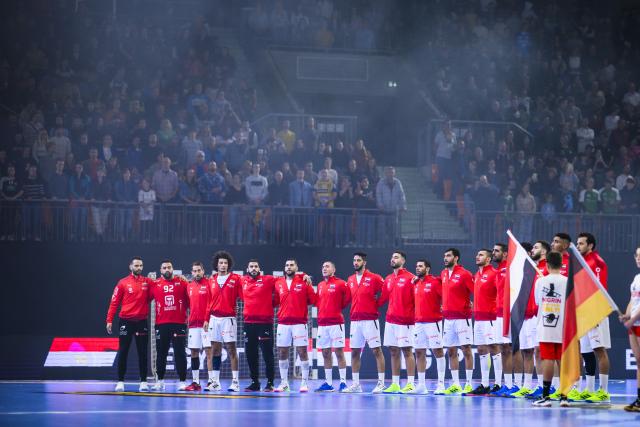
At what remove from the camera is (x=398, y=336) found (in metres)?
21.2

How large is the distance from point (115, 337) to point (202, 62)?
9.27 m

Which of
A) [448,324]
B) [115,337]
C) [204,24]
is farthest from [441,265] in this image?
[204,24]

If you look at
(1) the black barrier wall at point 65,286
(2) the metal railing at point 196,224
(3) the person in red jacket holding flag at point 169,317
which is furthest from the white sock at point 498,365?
(2) the metal railing at point 196,224

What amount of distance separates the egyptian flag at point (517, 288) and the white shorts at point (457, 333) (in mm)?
1836

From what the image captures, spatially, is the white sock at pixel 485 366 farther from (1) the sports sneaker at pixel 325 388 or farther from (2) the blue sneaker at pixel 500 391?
(1) the sports sneaker at pixel 325 388

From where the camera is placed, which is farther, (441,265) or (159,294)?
(441,265)

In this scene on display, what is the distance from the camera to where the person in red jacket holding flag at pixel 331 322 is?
2134 centimetres

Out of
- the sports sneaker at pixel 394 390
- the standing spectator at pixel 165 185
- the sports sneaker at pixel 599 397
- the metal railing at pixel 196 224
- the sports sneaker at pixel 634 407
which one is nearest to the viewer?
the sports sneaker at pixel 634 407

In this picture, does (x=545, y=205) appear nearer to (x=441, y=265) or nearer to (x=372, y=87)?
(x=441, y=265)

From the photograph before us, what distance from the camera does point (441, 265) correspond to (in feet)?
86.5

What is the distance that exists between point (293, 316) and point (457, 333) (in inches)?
123

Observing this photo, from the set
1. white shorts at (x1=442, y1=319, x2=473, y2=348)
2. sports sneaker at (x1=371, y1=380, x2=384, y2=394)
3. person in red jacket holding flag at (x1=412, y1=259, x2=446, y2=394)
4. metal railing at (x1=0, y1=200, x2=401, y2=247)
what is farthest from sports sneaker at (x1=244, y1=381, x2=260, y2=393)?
metal railing at (x1=0, y1=200, x2=401, y2=247)

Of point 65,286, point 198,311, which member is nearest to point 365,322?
point 198,311

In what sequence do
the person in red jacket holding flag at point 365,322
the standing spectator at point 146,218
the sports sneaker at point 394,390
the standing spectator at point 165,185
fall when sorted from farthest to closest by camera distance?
the standing spectator at point 165,185 → the standing spectator at point 146,218 → the person in red jacket holding flag at point 365,322 → the sports sneaker at point 394,390
